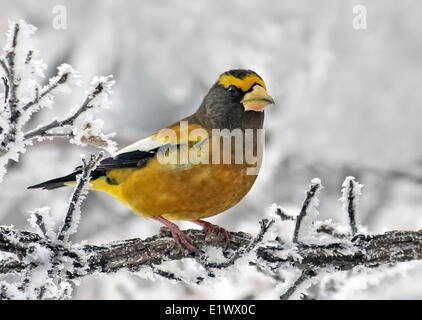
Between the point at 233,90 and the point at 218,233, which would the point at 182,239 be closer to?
the point at 218,233

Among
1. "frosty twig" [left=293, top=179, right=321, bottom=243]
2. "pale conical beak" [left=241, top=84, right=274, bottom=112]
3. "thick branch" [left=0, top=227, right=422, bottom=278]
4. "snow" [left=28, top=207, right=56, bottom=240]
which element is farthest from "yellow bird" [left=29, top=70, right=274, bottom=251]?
"snow" [left=28, top=207, right=56, bottom=240]

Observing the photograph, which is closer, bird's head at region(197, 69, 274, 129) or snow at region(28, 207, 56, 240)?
snow at region(28, 207, 56, 240)

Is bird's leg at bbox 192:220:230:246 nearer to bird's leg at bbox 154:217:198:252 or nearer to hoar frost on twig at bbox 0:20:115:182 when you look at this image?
bird's leg at bbox 154:217:198:252

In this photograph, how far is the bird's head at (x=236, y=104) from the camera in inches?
157

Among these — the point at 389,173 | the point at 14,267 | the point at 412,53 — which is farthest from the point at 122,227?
the point at 14,267

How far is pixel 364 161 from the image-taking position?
314 inches

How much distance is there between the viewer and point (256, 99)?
3922 millimetres

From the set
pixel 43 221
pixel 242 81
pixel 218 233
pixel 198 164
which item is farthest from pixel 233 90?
pixel 43 221

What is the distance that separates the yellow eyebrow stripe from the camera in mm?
4000

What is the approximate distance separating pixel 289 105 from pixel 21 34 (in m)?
6.26

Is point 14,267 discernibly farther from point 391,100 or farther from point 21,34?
point 391,100

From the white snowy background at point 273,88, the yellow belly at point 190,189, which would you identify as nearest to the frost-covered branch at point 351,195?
the yellow belly at point 190,189

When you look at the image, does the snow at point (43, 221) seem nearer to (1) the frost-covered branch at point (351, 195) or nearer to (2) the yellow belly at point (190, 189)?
(2) the yellow belly at point (190, 189)
